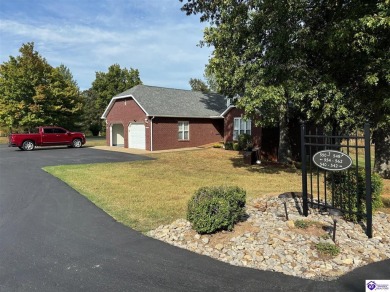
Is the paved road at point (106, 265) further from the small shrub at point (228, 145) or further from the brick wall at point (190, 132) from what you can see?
the brick wall at point (190, 132)

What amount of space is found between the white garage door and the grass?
25.8 ft

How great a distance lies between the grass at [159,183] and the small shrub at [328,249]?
3.13m

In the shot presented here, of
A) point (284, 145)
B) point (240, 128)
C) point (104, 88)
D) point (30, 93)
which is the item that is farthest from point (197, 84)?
point (284, 145)

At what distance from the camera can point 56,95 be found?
37500 millimetres

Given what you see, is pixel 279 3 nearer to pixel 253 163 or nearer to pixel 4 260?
pixel 253 163

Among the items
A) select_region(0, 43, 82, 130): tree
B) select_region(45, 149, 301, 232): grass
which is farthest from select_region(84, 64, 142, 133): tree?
select_region(45, 149, 301, 232): grass

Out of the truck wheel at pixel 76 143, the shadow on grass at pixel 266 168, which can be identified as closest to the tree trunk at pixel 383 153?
the shadow on grass at pixel 266 168

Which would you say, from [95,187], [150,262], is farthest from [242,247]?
[95,187]

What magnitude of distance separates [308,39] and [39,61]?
35.2 metres

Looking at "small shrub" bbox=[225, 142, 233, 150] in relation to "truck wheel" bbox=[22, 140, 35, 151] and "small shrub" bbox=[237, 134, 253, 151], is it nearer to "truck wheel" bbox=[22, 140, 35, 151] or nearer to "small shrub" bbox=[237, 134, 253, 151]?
"small shrub" bbox=[237, 134, 253, 151]

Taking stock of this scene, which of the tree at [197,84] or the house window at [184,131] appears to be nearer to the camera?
the house window at [184,131]

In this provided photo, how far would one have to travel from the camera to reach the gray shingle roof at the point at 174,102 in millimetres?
26078

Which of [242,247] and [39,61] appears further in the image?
[39,61]

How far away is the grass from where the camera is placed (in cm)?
758
